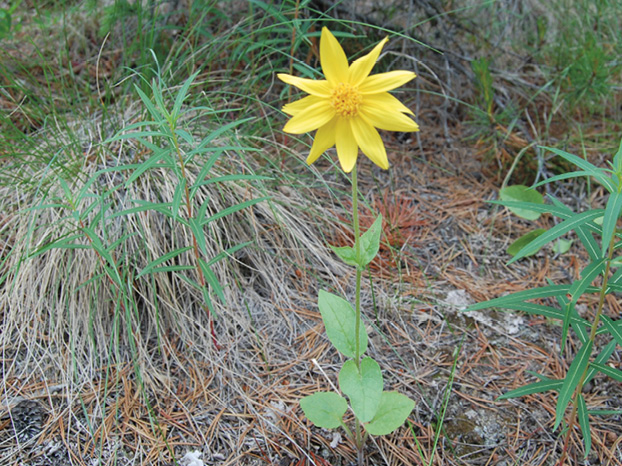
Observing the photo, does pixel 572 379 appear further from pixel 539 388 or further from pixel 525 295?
pixel 525 295

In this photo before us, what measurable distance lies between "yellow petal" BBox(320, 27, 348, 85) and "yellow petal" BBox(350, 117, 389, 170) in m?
0.12

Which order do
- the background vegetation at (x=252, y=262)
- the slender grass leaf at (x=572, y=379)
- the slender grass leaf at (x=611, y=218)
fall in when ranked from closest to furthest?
1. the slender grass leaf at (x=611, y=218)
2. the slender grass leaf at (x=572, y=379)
3. the background vegetation at (x=252, y=262)

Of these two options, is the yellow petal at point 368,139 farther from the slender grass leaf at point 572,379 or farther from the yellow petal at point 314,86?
the slender grass leaf at point 572,379

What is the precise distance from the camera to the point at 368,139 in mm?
1267

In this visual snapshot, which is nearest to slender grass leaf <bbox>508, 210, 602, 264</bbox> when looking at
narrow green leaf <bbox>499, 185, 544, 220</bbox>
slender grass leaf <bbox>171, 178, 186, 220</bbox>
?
slender grass leaf <bbox>171, 178, 186, 220</bbox>

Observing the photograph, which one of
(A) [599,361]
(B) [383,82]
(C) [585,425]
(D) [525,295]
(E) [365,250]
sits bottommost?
(C) [585,425]

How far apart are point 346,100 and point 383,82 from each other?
10 cm

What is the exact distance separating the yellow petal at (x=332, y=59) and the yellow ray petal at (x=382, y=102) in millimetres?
82

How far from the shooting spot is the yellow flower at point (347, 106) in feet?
4.08

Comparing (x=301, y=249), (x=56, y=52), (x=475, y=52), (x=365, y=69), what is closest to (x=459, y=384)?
(x=301, y=249)

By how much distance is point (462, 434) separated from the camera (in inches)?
65.4

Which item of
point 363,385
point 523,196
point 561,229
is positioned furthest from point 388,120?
point 523,196

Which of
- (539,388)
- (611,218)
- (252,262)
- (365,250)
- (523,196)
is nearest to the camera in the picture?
(611,218)

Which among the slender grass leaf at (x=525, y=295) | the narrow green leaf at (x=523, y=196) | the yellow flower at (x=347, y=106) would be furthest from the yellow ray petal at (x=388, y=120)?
the narrow green leaf at (x=523, y=196)
